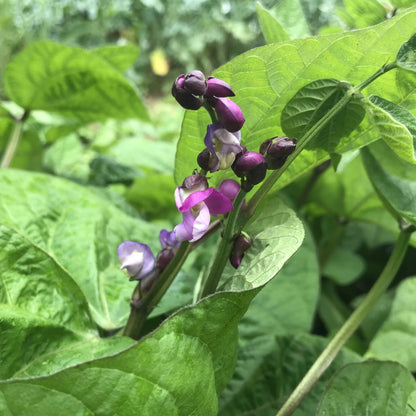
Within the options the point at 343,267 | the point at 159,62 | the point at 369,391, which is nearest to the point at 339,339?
the point at 369,391

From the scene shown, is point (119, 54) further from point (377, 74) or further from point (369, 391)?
point (369, 391)

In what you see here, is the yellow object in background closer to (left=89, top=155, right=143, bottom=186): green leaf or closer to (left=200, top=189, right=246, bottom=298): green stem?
(left=89, top=155, right=143, bottom=186): green leaf

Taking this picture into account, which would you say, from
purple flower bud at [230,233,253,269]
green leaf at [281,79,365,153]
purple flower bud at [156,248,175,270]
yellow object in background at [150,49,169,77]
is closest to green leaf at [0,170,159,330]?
purple flower bud at [156,248,175,270]

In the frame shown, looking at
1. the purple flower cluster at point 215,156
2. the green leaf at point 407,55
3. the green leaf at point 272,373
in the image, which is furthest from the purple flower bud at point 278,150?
the green leaf at point 272,373

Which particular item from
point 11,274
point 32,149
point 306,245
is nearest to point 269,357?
point 306,245

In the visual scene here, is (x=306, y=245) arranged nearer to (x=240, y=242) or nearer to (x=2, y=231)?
(x=240, y=242)

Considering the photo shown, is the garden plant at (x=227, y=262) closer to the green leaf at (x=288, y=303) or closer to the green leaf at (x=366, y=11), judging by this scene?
the green leaf at (x=288, y=303)
